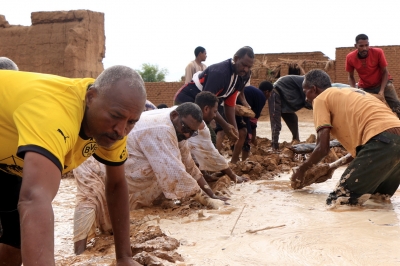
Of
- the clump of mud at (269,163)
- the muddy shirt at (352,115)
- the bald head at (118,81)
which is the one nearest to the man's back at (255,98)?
the clump of mud at (269,163)

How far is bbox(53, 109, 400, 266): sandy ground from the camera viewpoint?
2.86 meters

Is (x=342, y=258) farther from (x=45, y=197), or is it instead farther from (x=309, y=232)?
(x=45, y=197)

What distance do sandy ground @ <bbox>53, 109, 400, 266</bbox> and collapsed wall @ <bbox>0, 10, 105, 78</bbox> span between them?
190 inches

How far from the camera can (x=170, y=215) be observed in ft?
13.2

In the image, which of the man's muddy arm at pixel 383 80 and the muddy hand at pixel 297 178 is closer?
the muddy hand at pixel 297 178

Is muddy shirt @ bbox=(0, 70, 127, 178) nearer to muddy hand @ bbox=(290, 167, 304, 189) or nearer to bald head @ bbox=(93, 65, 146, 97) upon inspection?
bald head @ bbox=(93, 65, 146, 97)

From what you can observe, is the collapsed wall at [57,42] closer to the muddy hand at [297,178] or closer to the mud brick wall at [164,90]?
the muddy hand at [297,178]

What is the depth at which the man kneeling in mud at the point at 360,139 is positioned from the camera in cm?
408

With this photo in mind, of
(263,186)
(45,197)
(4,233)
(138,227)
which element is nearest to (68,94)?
(45,197)

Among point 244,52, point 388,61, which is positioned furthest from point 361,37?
point 388,61

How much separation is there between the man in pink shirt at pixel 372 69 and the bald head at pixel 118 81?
625 cm

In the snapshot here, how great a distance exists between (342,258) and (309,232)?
22.3 inches

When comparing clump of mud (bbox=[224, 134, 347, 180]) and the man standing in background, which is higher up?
the man standing in background

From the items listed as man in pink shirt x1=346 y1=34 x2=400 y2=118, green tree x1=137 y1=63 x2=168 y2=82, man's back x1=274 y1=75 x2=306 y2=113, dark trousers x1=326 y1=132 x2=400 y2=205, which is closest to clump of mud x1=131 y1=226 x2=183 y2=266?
dark trousers x1=326 y1=132 x2=400 y2=205
